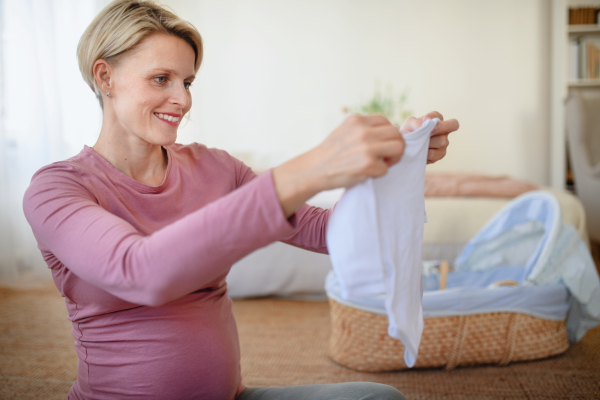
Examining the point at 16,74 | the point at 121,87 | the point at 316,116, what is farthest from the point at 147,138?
the point at 316,116

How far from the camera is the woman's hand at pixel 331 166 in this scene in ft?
1.97

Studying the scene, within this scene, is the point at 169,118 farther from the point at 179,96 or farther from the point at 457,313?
the point at 457,313

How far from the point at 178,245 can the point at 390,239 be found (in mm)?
348

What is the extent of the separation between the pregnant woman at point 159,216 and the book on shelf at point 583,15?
13.6 feet

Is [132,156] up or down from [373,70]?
down

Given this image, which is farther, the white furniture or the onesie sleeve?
the white furniture

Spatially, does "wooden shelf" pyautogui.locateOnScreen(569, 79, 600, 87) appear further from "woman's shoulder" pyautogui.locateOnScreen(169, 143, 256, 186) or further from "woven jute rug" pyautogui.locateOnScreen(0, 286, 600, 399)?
"woman's shoulder" pyautogui.locateOnScreen(169, 143, 256, 186)

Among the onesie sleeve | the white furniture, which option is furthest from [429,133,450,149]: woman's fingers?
the white furniture

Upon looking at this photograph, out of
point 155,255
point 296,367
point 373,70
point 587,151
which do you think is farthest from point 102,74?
point 373,70

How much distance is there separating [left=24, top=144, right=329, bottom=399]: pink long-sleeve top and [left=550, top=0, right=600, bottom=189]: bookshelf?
12.9ft

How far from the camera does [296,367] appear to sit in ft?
5.99

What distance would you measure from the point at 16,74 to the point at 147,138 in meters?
2.30

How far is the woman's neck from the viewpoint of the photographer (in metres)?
0.98

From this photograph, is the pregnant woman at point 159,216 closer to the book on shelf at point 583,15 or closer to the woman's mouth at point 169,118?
the woman's mouth at point 169,118
